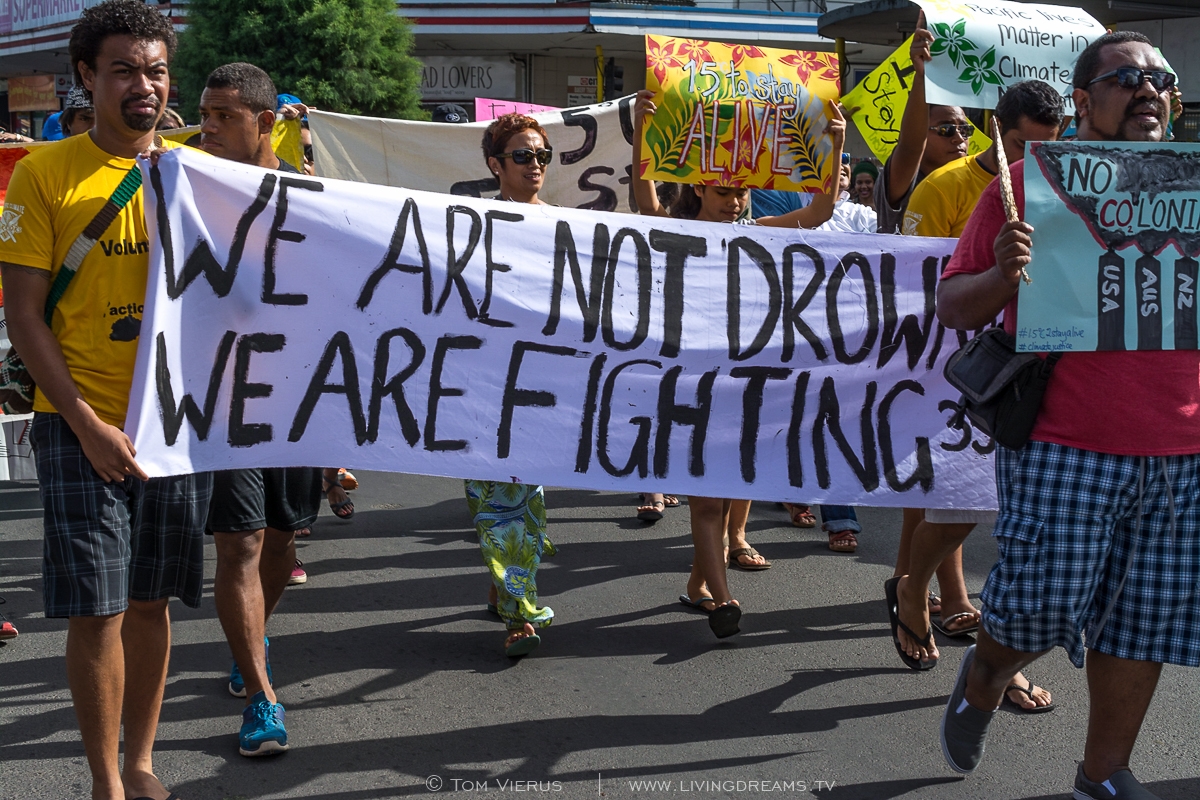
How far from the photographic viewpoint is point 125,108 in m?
2.82

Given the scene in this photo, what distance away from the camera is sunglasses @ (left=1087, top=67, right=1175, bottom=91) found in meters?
2.83

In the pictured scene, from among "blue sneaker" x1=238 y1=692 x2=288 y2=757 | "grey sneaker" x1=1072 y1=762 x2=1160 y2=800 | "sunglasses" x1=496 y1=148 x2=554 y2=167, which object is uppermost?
"sunglasses" x1=496 y1=148 x2=554 y2=167

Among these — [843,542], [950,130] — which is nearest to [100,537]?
[950,130]

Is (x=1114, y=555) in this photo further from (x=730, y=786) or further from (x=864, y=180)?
(x=864, y=180)

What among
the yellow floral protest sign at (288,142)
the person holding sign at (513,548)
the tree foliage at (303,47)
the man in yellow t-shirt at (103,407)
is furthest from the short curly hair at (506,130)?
the tree foliage at (303,47)

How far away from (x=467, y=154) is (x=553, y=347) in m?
4.40

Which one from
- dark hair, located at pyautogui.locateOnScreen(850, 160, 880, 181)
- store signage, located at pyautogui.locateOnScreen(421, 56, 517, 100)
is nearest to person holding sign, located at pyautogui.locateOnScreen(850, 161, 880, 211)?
dark hair, located at pyautogui.locateOnScreen(850, 160, 880, 181)

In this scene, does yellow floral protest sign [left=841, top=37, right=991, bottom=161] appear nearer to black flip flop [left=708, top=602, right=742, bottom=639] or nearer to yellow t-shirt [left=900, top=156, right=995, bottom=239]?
yellow t-shirt [left=900, top=156, right=995, bottom=239]

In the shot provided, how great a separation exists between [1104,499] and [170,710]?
9.08ft

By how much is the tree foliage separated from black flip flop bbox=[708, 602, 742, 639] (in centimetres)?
1294

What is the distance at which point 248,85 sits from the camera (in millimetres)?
3750

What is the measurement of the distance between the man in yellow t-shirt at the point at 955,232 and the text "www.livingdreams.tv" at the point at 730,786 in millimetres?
919

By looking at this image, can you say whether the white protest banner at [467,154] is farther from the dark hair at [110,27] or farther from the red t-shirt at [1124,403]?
the red t-shirt at [1124,403]

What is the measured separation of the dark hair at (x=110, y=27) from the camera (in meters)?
2.81
